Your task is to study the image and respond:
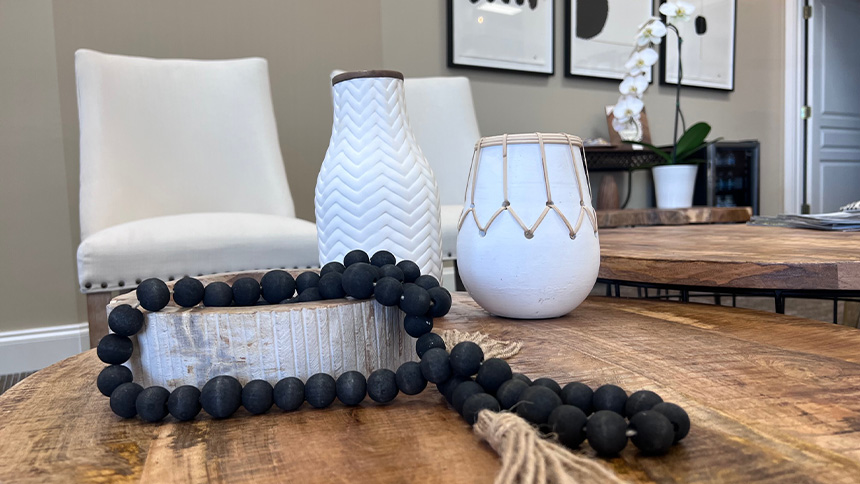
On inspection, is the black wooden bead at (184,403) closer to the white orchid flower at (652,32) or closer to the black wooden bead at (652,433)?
the black wooden bead at (652,433)

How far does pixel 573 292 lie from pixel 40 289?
7.06 ft

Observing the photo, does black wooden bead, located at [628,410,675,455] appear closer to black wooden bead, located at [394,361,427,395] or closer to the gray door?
black wooden bead, located at [394,361,427,395]

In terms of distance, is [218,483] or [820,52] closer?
[218,483]

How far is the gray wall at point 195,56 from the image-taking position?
201 centimetres

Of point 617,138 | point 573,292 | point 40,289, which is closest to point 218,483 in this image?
point 573,292

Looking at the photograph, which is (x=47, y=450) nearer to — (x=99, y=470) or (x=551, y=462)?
(x=99, y=470)

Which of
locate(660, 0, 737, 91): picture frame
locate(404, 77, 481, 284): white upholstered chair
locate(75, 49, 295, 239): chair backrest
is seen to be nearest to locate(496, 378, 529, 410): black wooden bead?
locate(75, 49, 295, 239): chair backrest

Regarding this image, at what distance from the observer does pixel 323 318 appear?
1.35 feet

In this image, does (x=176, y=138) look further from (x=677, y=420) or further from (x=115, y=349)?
(x=677, y=420)

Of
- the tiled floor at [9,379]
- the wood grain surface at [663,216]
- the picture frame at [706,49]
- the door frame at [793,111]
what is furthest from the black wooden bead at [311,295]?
Result: the door frame at [793,111]

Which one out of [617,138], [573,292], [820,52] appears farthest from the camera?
[820,52]

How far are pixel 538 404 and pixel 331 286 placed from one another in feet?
0.64

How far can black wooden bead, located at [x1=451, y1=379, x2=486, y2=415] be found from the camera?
0.35 meters

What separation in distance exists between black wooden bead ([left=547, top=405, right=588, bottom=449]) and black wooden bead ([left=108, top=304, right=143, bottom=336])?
29 centimetres
